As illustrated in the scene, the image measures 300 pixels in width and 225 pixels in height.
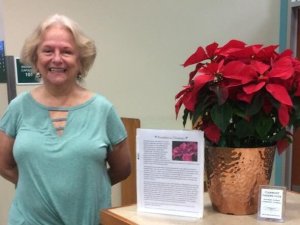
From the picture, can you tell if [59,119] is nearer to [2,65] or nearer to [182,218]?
[182,218]

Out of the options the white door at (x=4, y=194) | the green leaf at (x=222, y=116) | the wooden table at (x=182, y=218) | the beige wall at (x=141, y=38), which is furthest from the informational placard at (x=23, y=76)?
the green leaf at (x=222, y=116)

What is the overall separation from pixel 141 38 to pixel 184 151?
1.70m

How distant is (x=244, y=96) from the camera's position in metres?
0.87

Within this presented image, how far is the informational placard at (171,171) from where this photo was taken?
0.92m

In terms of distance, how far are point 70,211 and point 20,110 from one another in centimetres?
39

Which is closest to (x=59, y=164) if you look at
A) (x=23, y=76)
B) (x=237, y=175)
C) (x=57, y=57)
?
(x=57, y=57)

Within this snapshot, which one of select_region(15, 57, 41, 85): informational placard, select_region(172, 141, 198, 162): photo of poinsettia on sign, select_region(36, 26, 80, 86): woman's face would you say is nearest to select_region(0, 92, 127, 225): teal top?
select_region(36, 26, 80, 86): woman's face

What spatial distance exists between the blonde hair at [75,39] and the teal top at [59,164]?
0.56ft

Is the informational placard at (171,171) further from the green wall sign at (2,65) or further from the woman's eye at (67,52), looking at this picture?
the green wall sign at (2,65)

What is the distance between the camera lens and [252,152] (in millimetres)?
917

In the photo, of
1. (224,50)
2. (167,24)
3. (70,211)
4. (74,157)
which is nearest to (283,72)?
(224,50)

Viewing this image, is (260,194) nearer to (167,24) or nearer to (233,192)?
(233,192)

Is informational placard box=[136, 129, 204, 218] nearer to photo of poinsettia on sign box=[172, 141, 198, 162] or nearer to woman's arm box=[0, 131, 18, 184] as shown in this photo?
photo of poinsettia on sign box=[172, 141, 198, 162]

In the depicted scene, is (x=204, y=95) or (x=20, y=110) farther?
(x=20, y=110)
